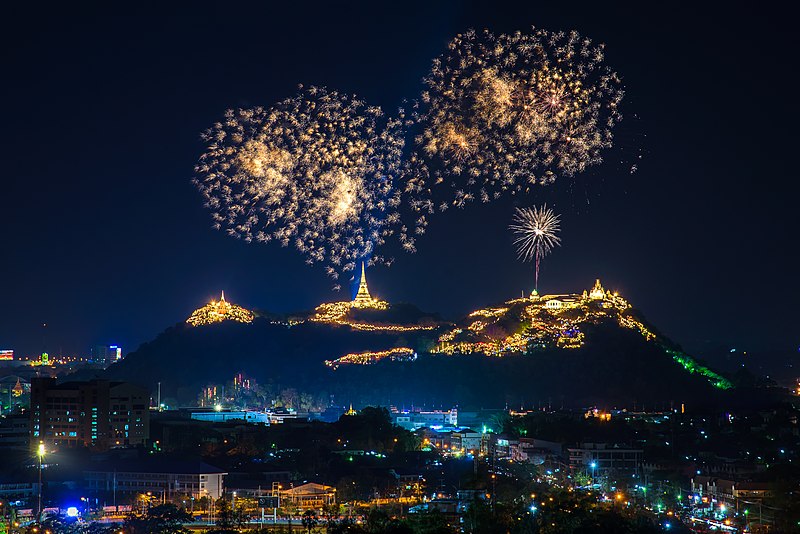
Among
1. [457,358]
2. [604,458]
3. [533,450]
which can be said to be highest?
[457,358]

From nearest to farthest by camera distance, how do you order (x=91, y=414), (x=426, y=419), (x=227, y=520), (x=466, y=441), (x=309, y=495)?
(x=227, y=520)
(x=309, y=495)
(x=91, y=414)
(x=466, y=441)
(x=426, y=419)

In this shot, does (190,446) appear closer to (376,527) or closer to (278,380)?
(376,527)

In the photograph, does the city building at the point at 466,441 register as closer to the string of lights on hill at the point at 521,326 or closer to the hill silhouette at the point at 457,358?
the hill silhouette at the point at 457,358

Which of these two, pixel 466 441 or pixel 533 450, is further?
pixel 466 441

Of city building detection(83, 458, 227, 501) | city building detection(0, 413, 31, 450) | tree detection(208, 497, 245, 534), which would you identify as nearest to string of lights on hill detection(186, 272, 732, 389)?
city building detection(0, 413, 31, 450)

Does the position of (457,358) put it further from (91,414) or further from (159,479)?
(159,479)

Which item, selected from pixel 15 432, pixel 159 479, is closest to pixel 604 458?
pixel 159 479
